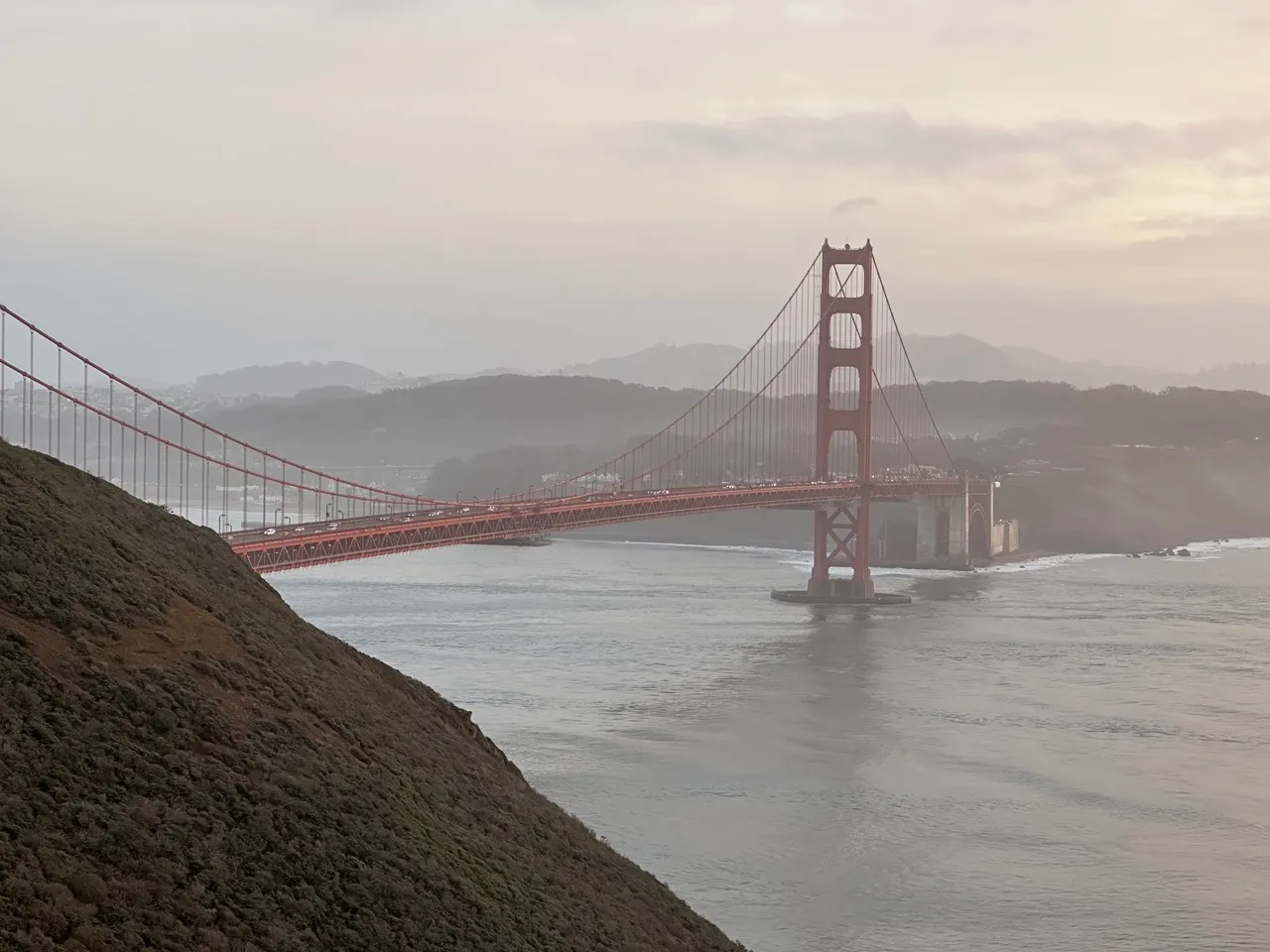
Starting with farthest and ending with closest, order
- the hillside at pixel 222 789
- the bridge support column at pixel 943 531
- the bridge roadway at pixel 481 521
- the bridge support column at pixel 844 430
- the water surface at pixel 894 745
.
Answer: the bridge support column at pixel 943 531 < the bridge support column at pixel 844 430 < the bridge roadway at pixel 481 521 < the water surface at pixel 894 745 < the hillside at pixel 222 789

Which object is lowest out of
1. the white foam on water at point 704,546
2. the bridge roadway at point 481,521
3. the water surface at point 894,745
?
the water surface at point 894,745

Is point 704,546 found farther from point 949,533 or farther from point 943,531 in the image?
point 949,533

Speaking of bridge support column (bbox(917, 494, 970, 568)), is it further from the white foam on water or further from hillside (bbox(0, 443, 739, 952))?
hillside (bbox(0, 443, 739, 952))

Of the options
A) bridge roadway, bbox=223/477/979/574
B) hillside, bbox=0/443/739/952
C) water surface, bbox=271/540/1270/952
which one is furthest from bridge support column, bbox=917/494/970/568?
hillside, bbox=0/443/739/952

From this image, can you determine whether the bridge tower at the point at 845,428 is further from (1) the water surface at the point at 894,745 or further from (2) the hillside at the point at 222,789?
(2) the hillside at the point at 222,789

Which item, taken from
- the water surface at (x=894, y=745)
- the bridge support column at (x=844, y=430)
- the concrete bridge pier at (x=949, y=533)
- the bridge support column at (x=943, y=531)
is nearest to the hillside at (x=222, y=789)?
the water surface at (x=894, y=745)

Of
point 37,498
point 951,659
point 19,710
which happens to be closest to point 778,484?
point 951,659

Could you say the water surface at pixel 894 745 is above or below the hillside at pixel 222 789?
below

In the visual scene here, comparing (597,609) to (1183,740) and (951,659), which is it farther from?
(1183,740)
